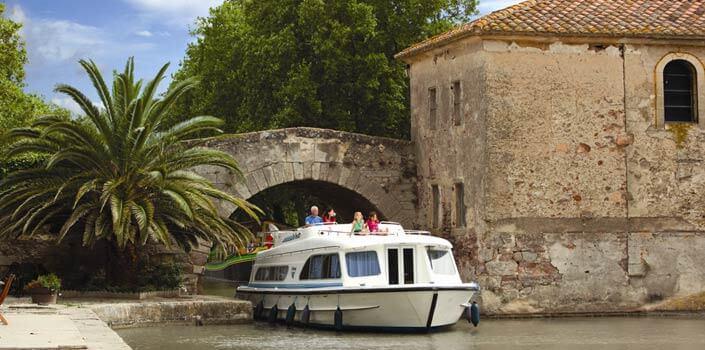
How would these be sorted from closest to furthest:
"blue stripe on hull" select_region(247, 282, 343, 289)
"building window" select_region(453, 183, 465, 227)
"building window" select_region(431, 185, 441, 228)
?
1. "blue stripe on hull" select_region(247, 282, 343, 289)
2. "building window" select_region(453, 183, 465, 227)
3. "building window" select_region(431, 185, 441, 228)

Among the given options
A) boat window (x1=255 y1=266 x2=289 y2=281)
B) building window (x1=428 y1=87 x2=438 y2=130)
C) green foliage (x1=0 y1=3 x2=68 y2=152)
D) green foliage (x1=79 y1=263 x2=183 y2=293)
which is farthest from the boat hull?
green foliage (x1=0 y1=3 x2=68 y2=152)

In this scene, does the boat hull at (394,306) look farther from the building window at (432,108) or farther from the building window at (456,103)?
the building window at (432,108)

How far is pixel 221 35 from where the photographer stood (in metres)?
41.7

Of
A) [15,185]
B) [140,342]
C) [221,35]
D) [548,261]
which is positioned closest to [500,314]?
[548,261]

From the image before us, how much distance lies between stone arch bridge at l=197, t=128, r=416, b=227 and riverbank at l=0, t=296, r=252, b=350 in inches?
138

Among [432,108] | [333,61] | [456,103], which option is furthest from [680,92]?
[333,61]

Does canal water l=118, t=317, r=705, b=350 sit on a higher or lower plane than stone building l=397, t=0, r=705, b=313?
lower

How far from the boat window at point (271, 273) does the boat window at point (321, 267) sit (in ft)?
3.73

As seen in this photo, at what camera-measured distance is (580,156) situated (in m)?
26.8

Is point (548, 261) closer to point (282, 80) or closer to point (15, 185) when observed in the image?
point (15, 185)

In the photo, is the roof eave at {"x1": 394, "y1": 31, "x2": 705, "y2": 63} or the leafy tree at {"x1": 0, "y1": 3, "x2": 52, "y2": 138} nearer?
the roof eave at {"x1": 394, "y1": 31, "x2": 705, "y2": 63}

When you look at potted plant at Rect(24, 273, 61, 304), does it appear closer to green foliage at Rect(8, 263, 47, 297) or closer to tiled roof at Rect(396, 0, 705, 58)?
green foliage at Rect(8, 263, 47, 297)

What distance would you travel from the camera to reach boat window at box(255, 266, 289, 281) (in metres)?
25.8

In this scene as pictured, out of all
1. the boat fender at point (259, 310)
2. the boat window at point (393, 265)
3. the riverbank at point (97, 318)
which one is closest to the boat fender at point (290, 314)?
the riverbank at point (97, 318)
